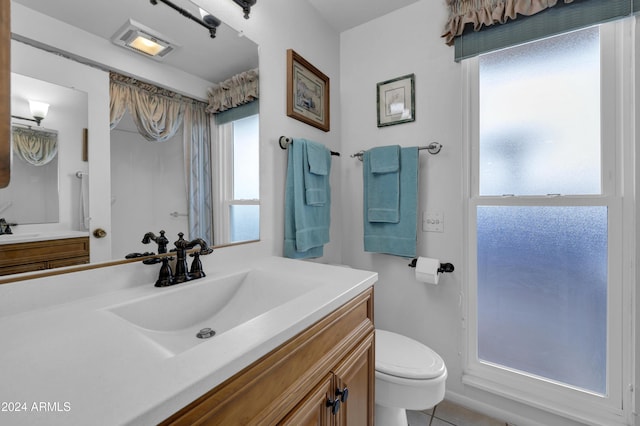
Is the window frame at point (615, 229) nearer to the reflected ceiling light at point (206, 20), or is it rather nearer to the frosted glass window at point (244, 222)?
the frosted glass window at point (244, 222)

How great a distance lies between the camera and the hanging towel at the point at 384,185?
5.31ft

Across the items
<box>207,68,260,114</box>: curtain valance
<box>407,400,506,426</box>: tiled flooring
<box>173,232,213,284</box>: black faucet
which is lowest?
<box>407,400,506,426</box>: tiled flooring

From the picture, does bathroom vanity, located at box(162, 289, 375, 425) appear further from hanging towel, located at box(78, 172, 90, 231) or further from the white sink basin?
hanging towel, located at box(78, 172, 90, 231)

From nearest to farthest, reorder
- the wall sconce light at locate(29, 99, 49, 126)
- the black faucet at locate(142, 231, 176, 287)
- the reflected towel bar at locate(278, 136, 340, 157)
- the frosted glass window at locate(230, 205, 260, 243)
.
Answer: the wall sconce light at locate(29, 99, 49, 126) < the black faucet at locate(142, 231, 176, 287) < the frosted glass window at locate(230, 205, 260, 243) < the reflected towel bar at locate(278, 136, 340, 157)

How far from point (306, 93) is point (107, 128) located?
108 cm

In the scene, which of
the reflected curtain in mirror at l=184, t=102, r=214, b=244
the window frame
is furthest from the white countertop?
the window frame

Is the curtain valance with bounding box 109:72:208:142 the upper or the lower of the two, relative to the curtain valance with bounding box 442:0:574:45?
lower

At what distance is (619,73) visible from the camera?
1193 mm

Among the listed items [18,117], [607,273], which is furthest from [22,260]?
[607,273]

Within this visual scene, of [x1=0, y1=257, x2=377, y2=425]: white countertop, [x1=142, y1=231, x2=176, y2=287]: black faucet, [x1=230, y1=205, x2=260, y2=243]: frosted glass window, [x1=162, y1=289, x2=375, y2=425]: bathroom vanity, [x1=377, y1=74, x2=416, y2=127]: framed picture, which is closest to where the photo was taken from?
[x1=0, y1=257, x2=377, y2=425]: white countertop

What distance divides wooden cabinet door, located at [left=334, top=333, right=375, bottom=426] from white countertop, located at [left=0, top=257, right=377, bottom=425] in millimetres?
246

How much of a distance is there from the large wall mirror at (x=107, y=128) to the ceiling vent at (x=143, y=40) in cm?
1

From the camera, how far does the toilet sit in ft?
3.64

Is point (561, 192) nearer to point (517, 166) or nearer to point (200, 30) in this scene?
point (517, 166)
